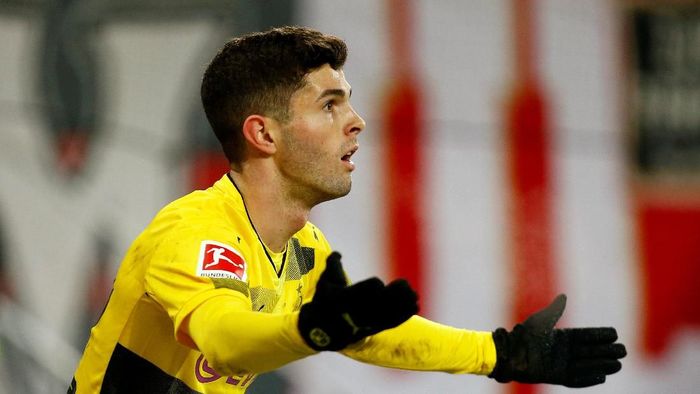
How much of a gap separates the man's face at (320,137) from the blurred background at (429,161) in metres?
2.88

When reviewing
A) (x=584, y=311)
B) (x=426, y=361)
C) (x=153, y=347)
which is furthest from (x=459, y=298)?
(x=153, y=347)

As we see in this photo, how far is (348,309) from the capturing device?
1.86 metres

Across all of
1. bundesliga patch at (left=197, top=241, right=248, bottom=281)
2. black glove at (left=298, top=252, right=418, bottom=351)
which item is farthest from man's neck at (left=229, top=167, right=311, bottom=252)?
black glove at (left=298, top=252, right=418, bottom=351)

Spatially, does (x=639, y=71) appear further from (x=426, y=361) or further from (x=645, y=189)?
(x=426, y=361)

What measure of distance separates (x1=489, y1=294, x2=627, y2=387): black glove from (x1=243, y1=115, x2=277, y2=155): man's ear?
2.57 feet

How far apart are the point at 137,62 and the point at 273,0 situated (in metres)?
0.78

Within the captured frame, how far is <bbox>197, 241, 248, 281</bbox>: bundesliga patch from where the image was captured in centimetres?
217

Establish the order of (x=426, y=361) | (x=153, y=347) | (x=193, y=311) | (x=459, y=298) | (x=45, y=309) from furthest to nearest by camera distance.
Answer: (x=459, y=298) → (x=45, y=309) → (x=426, y=361) → (x=153, y=347) → (x=193, y=311)

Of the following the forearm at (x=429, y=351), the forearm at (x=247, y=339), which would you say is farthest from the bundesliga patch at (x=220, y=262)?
the forearm at (x=429, y=351)

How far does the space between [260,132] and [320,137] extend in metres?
0.15

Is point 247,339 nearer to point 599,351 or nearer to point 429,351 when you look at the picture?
point 429,351

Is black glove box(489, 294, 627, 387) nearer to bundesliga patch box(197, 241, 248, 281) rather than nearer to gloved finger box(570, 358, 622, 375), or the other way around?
gloved finger box(570, 358, 622, 375)

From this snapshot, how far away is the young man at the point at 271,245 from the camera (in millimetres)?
2420

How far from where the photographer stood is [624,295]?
19.2 ft
